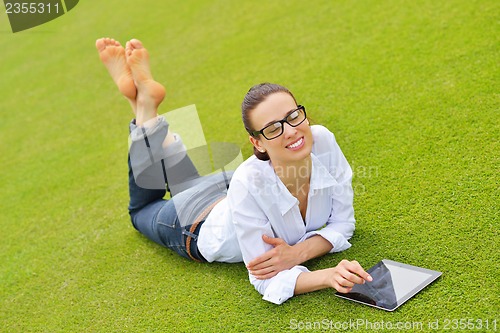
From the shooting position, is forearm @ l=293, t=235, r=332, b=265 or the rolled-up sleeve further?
forearm @ l=293, t=235, r=332, b=265

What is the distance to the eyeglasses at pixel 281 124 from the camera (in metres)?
2.33

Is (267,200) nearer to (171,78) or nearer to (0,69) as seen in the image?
(171,78)

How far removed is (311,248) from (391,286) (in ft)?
1.21

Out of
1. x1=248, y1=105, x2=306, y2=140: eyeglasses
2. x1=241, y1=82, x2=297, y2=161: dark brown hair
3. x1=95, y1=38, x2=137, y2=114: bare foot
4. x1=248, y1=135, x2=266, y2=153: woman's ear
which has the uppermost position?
x1=95, y1=38, x2=137, y2=114: bare foot

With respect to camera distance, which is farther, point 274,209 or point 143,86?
point 143,86

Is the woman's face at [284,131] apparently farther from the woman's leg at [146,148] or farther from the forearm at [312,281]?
the woman's leg at [146,148]

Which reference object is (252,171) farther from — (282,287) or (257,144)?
(282,287)

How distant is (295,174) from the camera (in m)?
2.51

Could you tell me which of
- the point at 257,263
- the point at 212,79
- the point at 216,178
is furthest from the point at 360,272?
the point at 212,79

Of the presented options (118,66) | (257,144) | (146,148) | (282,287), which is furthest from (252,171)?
(118,66)

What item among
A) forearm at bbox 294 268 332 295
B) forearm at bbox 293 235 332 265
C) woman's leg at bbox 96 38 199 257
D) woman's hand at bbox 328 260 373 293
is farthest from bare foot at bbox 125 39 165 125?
woman's hand at bbox 328 260 373 293

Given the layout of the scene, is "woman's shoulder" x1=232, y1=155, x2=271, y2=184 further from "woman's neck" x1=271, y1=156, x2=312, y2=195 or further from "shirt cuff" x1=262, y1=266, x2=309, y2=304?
"shirt cuff" x1=262, y1=266, x2=309, y2=304

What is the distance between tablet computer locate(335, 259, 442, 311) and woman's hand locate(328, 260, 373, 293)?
2.4 inches

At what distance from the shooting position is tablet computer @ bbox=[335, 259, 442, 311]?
225 cm
